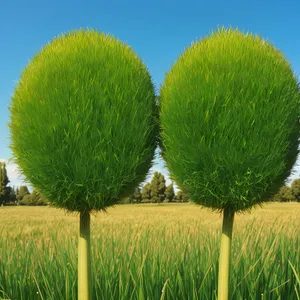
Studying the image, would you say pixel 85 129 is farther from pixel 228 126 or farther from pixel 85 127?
pixel 228 126

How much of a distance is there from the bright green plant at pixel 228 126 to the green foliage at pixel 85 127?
26cm

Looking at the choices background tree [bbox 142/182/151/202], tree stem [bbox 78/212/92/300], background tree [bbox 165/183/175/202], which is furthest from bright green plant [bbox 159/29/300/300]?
background tree [bbox 165/183/175/202]

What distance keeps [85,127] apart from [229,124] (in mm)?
1064

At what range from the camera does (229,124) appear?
2910 mm

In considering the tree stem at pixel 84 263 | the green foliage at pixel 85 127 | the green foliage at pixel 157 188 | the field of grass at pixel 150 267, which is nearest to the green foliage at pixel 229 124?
the green foliage at pixel 85 127

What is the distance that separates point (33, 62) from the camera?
3.30m

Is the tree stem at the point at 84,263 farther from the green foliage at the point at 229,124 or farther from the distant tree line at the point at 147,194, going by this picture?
the distant tree line at the point at 147,194

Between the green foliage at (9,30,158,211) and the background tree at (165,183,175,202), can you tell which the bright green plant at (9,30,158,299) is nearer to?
the green foliage at (9,30,158,211)

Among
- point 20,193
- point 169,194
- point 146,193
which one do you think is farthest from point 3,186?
point 169,194

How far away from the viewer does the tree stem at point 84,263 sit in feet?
10.2

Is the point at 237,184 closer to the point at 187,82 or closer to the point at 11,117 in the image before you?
the point at 187,82

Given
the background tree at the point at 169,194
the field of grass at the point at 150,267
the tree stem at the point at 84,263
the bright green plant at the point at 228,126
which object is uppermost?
the bright green plant at the point at 228,126

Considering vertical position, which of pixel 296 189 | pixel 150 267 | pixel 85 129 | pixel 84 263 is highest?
pixel 85 129

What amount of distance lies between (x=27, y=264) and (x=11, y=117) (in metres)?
2.32
